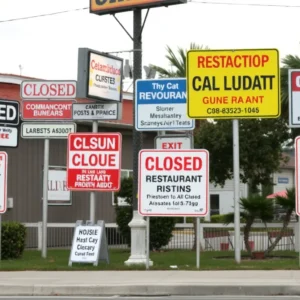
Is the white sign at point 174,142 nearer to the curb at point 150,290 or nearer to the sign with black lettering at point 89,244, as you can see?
the sign with black lettering at point 89,244

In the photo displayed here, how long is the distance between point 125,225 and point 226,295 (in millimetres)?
10423

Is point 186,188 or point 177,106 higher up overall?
point 177,106

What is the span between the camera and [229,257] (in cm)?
2031

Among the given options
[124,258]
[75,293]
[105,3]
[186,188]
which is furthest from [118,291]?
[105,3]

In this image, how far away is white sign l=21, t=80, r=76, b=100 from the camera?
20.0 m

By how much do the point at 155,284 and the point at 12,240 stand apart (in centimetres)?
699

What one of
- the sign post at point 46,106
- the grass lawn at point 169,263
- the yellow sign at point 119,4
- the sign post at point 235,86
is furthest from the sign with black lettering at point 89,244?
the yellow sign at point 119,4

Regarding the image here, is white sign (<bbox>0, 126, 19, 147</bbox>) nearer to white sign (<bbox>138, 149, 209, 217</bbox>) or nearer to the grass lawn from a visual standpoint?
the grass lawn

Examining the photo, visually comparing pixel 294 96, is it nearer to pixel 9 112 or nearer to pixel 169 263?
pixel 169 263

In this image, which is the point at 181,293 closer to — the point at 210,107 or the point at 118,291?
the point at 118,291

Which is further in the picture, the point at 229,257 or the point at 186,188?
the point at 229,257

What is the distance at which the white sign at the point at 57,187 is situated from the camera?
27312 mm

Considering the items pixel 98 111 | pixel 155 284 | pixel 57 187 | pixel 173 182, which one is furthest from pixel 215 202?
pixel 155 284

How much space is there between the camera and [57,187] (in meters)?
27.5
